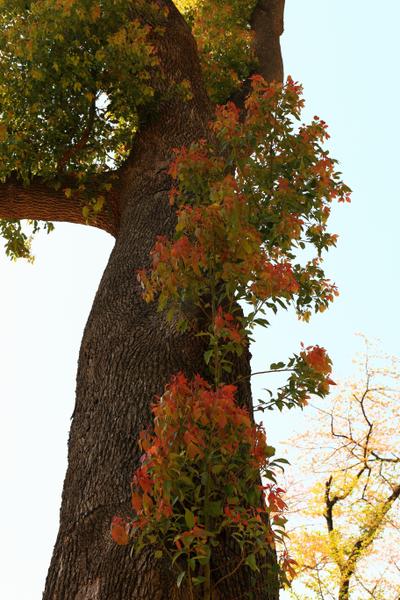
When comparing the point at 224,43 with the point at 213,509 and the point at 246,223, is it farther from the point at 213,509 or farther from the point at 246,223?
the point at 213,509

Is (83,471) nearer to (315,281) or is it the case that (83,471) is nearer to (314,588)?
(315,281)

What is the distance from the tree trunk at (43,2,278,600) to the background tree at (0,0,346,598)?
0.03 ft

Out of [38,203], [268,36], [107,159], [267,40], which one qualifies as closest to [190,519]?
[38,203]

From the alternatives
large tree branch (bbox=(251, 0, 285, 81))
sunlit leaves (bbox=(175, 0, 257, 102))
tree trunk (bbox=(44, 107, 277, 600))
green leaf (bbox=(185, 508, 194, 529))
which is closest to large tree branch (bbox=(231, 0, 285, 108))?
large tree branch (bbox=(251, 0, 285, 81))

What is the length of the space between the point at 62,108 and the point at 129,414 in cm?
361

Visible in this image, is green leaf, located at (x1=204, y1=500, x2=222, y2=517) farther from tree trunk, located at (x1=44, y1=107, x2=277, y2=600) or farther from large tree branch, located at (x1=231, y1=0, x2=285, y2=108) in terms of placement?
large tree branch, located at (x1=231, y1=0, x2=285, y2=108)

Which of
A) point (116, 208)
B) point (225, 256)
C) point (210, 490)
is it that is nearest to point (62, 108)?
point (116, 208)

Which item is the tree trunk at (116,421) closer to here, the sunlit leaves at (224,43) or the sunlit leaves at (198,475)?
the sunlit leaves at (198,475)

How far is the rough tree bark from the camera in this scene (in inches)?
128

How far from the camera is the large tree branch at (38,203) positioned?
641 cm

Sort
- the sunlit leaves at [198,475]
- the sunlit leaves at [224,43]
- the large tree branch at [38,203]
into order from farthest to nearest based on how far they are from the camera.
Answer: the sunlit leaves at [224,43], the large tree branch at [38,203], the sunlit leaves at [198,475]

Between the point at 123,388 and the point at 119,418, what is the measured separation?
207 mm

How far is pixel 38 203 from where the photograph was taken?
21.3 ft

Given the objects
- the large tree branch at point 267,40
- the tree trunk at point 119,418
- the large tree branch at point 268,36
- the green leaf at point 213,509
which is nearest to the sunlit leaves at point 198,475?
the green leaf at point 213,509
